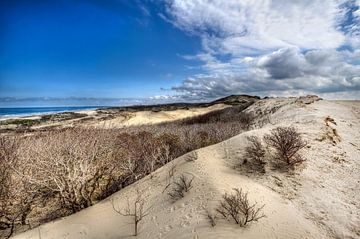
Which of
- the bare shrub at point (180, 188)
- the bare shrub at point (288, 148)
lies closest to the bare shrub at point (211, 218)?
the bare shrub at point (180, 188)

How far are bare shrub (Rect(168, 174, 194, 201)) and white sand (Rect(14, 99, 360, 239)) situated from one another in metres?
0.14

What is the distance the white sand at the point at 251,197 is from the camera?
5.20 metres

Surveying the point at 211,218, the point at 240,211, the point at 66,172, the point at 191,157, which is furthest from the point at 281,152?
the point at 66,172

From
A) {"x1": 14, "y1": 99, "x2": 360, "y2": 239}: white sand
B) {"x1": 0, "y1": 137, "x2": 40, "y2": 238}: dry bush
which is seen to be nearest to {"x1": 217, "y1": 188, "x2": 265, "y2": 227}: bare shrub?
{"x1": 14, "y1": 99, "x2": 360, "y2": 239}: white sand

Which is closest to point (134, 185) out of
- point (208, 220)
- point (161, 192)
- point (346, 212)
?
point (161, 192)

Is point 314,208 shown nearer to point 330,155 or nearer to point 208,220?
point 208,220

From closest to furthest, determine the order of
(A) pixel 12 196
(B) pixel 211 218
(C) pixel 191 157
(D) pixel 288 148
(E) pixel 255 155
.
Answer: (B) pixel 211 218, (A) pixel 12 196, (D) pixel 288 148, (E) pixel 255 155, (C) pixel 191 157

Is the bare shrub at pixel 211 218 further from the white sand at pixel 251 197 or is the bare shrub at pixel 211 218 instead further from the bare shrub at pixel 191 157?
the bare shrub at pixel 191 157

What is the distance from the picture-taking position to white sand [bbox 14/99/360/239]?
205 inches

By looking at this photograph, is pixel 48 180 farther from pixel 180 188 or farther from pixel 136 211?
pixel 180 188

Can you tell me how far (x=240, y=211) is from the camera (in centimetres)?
544

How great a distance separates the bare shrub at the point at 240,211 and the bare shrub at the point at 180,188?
4.42 ft

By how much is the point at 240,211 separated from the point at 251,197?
73 centimetres

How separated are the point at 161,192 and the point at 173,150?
17.2 feet
